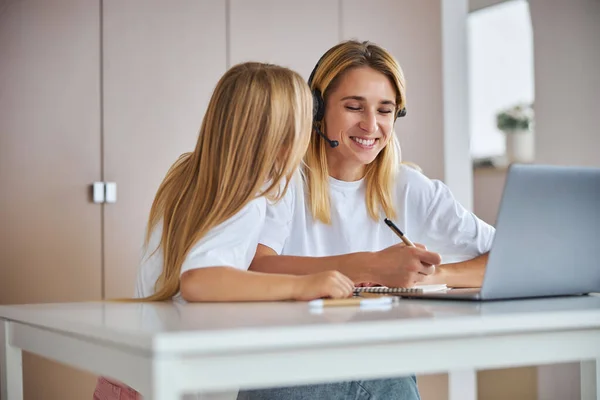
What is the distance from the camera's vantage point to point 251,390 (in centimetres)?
159

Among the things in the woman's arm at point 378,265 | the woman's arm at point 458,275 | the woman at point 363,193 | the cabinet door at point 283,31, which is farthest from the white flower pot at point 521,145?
the woman's arm at point 378,265

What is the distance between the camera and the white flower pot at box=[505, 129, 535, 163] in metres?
5.03

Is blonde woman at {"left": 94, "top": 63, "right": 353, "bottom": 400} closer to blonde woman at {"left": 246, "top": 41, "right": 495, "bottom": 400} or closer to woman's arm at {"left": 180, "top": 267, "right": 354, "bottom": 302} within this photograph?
woman's arm at {"left": 180, "top": 267, "right": 354, "bottom": 302}

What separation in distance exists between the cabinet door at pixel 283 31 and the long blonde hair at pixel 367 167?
2.71 ft

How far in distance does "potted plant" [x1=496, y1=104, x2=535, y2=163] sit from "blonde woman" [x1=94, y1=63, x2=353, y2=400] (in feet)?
→ 12.2

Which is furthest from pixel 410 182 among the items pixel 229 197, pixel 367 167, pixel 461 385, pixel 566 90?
pixel 566 90

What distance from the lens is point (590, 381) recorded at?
1330 mm

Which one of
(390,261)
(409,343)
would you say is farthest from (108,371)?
(390,261)

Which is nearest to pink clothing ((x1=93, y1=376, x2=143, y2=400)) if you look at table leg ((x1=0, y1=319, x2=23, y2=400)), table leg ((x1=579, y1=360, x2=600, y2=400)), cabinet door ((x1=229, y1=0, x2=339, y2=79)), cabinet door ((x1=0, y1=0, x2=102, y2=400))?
table leg ((x1=0, y1=319, x2=23, y2=400))

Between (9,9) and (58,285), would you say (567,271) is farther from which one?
(9,9)

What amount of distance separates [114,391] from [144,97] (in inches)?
56.2

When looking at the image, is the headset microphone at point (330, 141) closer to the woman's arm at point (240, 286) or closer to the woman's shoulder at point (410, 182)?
the woman's shoulder at point (410, 182)

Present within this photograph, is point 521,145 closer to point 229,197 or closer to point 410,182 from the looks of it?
point 410,182

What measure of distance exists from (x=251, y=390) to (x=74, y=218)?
1168 mm
